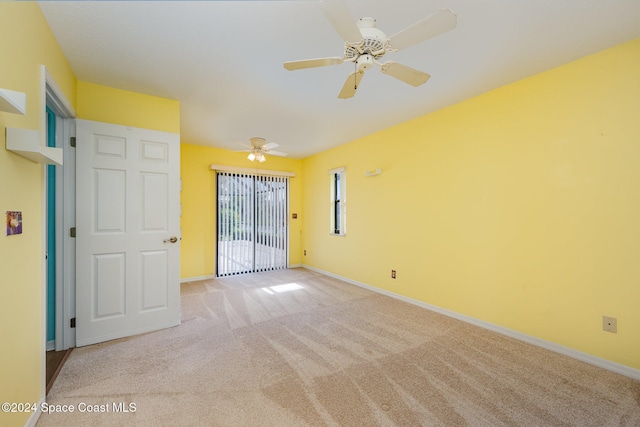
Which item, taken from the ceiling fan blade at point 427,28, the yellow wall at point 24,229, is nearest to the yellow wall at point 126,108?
the yellow wall at point 24,229

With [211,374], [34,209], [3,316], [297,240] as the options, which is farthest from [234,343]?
[297,240]

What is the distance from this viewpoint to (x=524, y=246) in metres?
2.64

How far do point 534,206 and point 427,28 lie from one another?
217 centimetres

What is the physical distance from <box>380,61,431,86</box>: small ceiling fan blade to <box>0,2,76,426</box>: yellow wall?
2119 millimetres

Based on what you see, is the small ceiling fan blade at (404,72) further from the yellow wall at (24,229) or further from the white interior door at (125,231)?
the white interior door at (125,231)

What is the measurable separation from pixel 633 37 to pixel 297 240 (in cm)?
566

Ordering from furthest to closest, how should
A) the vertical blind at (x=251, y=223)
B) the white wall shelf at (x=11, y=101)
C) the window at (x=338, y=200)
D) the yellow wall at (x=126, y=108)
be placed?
the vertical blind at (x=251, y=223) < the window at (x=338, y=200) < the yellow wall at (x=126, y=108) < the white wall shelf at (x=11, y=101)

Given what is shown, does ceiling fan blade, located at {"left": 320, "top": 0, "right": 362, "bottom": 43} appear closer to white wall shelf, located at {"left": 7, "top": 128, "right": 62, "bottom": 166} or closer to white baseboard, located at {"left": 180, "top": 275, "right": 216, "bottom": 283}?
white wall shelf, located at {"left": 7, "top": 128, "right": 62, "bottom": 166}

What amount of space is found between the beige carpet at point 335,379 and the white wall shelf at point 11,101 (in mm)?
1834

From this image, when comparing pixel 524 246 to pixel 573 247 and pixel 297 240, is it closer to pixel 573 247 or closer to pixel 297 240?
pixel 573 247

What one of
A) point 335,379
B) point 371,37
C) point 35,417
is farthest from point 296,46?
point 35,417

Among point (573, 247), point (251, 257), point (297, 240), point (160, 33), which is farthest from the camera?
point (297, 240)

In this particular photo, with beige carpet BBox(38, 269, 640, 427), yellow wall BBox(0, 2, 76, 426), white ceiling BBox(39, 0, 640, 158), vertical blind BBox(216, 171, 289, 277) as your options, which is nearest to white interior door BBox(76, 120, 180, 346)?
A: beige carpet BBox(38, 269, 640, 427)

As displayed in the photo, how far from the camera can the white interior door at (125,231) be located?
255 centimetres
